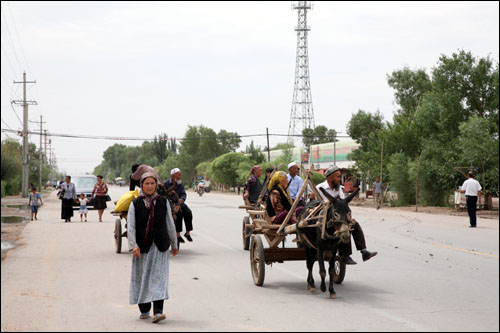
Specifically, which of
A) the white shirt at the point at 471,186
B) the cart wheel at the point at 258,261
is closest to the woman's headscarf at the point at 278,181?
the cart wheel at the point at 258,261

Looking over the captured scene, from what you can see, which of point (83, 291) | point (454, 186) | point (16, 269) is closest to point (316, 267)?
point (83, 291)

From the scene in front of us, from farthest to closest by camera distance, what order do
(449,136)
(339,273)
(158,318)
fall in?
(449,136)
(339,273)
(158,318)

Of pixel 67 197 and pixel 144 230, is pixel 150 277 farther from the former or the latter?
pixel 67 197

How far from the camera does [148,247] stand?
300 inches

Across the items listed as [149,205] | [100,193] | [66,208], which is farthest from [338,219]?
[66,208]

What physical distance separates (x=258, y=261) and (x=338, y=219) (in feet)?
6.99

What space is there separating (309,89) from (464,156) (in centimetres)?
4724

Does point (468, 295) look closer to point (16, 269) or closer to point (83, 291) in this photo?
point (83, 291)

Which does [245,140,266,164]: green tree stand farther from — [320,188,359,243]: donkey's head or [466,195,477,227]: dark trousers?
[320,188,359,243]: donkey's head

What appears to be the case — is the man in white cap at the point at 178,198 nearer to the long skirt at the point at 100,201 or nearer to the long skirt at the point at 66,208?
the long skirt at the point at 100,201

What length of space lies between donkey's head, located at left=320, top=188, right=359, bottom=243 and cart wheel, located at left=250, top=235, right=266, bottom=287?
144 centimetres

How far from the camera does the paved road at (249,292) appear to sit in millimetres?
7395

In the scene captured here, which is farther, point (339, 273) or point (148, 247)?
point (339, 273)

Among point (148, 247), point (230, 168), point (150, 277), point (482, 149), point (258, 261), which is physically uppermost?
point (230, 168)
